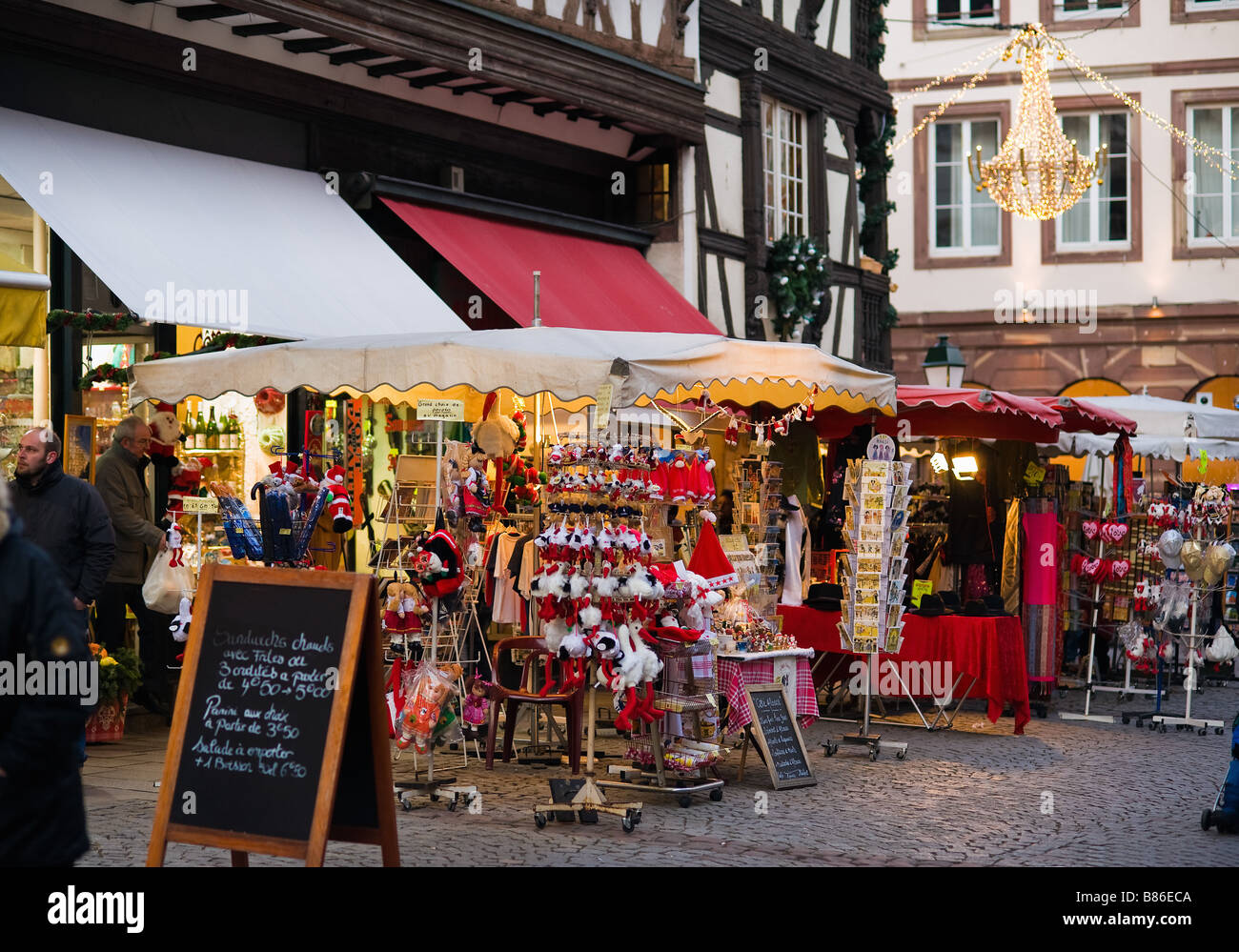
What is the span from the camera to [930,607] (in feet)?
35.7

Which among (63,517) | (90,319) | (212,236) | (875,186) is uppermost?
(875,186)

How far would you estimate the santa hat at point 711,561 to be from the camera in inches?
355

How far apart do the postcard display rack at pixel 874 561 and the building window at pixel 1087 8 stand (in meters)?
19.5

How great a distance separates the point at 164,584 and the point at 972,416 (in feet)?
22.4

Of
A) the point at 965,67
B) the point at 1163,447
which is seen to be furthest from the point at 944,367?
the point at 965,67

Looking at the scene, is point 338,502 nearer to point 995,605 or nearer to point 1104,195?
point 995,605

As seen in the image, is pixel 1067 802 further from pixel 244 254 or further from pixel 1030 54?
pixel 1030 54

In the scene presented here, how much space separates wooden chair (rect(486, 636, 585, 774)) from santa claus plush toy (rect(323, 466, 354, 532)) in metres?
1.27

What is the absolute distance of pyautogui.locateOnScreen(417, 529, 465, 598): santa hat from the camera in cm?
825

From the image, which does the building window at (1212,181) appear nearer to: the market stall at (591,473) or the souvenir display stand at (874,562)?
the market stall at (591,473)

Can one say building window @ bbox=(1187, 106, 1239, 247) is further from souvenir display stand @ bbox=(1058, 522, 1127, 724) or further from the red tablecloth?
the red tablecloth
